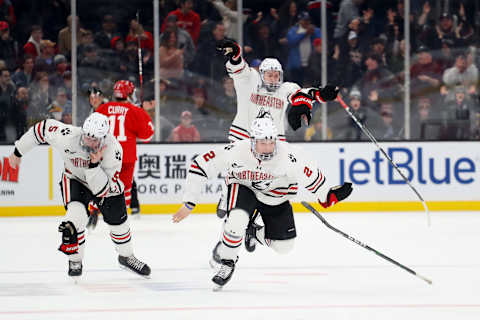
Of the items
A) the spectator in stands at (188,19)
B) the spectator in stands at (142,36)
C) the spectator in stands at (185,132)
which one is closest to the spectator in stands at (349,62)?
the spectator in stands at (188,19)

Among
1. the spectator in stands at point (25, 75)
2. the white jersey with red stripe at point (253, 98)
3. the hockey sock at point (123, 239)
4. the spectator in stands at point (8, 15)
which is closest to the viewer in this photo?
the hockey sock at point (123, 239)

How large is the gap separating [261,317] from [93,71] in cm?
704

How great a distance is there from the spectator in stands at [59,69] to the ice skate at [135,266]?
5.43m

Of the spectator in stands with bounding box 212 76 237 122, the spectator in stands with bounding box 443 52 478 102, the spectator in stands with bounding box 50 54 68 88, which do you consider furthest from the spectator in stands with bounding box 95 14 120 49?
the spectator in stands with bounding box 443 52 478 102

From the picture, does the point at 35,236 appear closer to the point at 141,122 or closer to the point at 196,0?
the point at 141,122

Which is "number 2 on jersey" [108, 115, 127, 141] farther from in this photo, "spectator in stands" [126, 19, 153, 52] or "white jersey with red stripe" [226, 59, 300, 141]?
"spectator in stands" [126, 19, 153, 52]

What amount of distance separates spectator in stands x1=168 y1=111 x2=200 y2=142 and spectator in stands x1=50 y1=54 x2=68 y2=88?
5.09 feet

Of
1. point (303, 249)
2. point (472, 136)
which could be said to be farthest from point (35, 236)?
point (472, 136)

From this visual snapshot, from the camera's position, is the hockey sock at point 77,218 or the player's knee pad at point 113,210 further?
the player's knee pad at point 113,210

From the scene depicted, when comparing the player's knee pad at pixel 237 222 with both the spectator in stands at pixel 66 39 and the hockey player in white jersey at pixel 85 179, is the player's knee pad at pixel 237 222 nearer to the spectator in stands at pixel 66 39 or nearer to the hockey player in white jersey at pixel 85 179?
the hockey player in white jersey at pixel 85 179

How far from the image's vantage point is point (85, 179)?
16.6 ft

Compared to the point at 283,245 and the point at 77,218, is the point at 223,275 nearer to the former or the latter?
the point at 283,245

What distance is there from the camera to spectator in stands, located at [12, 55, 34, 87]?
10.2 meters

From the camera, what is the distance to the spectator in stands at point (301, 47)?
10.6 metres
